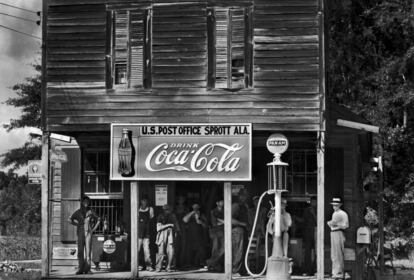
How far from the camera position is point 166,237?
17.5 m

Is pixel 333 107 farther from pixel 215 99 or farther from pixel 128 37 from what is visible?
pixel 128 37

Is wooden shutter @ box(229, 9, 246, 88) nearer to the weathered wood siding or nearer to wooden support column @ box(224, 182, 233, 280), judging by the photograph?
the weathered wood siding

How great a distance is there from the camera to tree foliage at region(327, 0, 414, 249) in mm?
27703

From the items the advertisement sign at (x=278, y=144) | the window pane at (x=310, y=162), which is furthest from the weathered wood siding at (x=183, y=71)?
the window pane at (x=310, y=162)

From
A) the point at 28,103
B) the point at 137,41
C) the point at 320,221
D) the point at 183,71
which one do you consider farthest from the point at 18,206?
the point at 320,221

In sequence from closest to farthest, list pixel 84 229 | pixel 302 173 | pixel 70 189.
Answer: pixel 84 229
pixel 302 173
pixel 70 189

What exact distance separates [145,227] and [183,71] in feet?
12.6

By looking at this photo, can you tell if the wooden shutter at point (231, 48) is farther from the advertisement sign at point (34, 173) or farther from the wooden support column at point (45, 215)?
the advertisement sign at point (34, 173)

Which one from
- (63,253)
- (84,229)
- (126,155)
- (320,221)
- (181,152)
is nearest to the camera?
(320,221)

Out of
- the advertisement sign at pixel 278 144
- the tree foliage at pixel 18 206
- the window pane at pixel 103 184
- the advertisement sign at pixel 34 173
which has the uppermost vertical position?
the advertisement sign at pixel 278 144

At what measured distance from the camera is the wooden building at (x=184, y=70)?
16.2 m

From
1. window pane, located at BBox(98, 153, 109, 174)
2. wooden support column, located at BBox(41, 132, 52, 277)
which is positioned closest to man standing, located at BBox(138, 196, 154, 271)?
window pane, located at BBox(98, 153, 109, 174)

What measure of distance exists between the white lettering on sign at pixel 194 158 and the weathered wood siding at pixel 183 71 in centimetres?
61

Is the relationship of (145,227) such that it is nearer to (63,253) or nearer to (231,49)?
(63,253)
